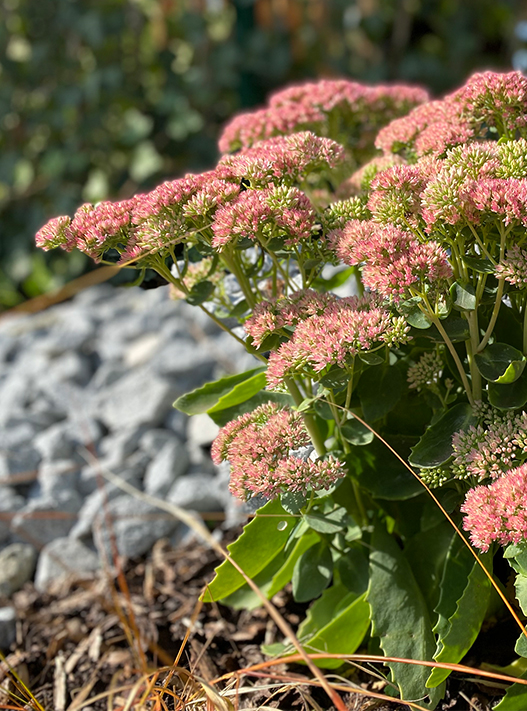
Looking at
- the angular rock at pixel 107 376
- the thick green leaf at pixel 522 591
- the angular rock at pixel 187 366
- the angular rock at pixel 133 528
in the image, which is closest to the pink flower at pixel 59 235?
the thick green leaf at pixel 522 591

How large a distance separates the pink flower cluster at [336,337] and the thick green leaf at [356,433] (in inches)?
5.6

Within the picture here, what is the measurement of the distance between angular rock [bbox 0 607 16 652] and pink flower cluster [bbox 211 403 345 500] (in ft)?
2.74

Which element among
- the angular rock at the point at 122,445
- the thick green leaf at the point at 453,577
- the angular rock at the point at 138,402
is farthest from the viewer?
the angular rock at the point at 138,402

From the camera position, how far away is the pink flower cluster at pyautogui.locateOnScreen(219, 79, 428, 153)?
1.52 metres

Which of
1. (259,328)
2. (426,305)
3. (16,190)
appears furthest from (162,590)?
(16,190)

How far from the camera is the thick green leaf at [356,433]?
1.15 m

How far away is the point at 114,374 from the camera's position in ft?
9.18

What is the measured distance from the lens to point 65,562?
6.37 feet

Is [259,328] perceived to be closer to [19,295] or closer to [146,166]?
[146,166]

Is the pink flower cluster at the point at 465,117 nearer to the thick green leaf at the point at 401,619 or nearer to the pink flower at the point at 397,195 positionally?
the pink flower at the point at 397,195

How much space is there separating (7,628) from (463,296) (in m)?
1.26

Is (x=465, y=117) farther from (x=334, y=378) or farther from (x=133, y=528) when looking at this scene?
(x=133, y=528)

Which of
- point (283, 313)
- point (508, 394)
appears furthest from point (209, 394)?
point (508, 394)

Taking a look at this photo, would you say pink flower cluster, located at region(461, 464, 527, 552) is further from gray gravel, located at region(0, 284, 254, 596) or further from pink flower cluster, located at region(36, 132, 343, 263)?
gray gravel, located at region(0, 284, 254, 596)
